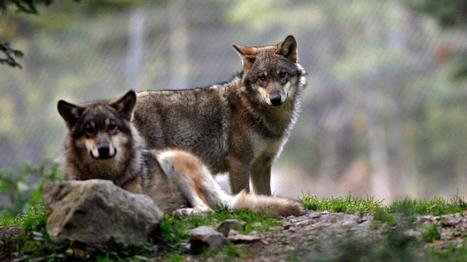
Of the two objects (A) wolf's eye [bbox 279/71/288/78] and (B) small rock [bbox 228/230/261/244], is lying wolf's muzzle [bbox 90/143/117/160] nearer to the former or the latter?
(B) small rock [bbox 228/230/261/244]

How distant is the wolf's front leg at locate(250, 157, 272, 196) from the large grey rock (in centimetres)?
330

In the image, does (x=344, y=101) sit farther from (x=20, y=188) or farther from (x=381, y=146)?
(x=20, y=188)

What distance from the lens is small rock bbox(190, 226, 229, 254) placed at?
322 inches

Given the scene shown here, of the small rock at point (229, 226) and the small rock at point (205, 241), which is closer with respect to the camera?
the small rock at point (205, 241)

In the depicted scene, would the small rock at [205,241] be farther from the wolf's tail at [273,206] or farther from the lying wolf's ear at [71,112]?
the lying wolf's ear at [71,112]

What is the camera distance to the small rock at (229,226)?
848cm

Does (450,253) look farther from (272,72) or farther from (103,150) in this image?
(272,72)

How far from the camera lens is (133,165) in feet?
31.1

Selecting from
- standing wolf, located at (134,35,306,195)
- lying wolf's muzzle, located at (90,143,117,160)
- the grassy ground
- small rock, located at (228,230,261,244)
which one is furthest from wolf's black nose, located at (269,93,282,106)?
small rock, located at (228,230,261,244)

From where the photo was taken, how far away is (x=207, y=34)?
27281 millimetres

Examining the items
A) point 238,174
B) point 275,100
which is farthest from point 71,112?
point 275,100

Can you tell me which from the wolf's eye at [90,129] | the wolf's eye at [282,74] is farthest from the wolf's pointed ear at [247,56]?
the wolf's eye at [90,129]

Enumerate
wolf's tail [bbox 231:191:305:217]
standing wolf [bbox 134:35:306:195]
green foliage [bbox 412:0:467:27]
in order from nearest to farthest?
wolf's tail [bbox 231:191:305:217]
standing wolf [bbox 134:35:306:195]
green foliage [bbox 412:0:467:27]

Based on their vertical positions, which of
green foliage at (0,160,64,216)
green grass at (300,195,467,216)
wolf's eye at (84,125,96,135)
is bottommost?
green grass at (300,195,467,216)
